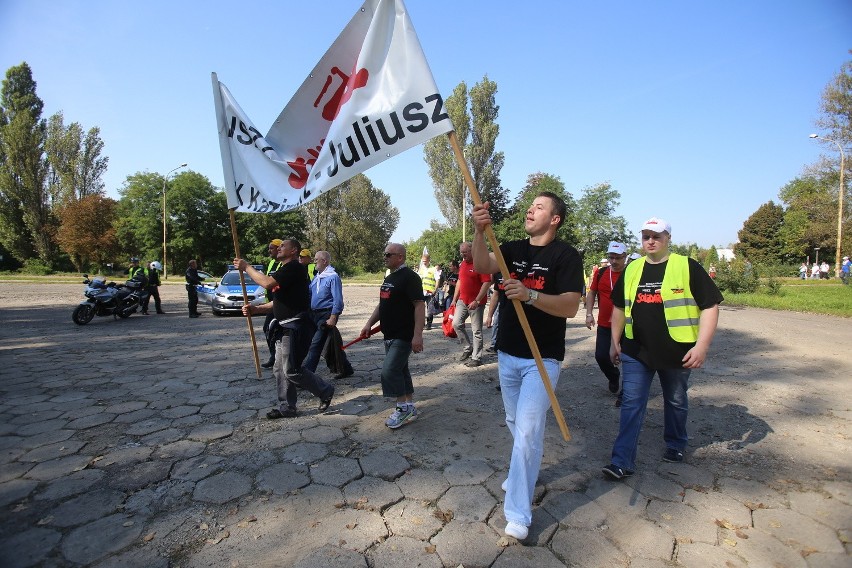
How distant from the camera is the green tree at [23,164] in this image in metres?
42.1

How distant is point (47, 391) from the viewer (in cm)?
564

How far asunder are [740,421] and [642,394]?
215 cm

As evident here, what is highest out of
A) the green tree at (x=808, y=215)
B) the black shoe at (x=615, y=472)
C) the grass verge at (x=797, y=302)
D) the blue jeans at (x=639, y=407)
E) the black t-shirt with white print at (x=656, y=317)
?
the green tree at (x=808, y=215)

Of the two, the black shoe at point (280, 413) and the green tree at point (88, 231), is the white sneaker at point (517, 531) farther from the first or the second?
the green tree at point (88, 231)

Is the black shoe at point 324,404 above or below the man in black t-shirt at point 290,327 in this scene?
below

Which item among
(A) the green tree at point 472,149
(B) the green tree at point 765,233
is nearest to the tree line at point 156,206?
(A) the green tree at point 472,149

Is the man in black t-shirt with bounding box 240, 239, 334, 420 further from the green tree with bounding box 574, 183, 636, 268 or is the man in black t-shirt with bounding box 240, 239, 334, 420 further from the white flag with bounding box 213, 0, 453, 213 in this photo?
the green tree with bounding box 574, 183, 636, 268

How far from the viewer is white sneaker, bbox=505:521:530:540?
8.59ft

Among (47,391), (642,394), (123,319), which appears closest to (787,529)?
(642,394)

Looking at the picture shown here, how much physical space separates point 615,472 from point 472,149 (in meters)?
40.4

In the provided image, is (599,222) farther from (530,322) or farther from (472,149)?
(530,322)

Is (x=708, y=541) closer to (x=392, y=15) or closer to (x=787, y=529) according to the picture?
(x=787, y=529)

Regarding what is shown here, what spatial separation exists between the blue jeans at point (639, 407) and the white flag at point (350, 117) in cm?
240

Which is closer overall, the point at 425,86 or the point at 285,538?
the point at 285,538
